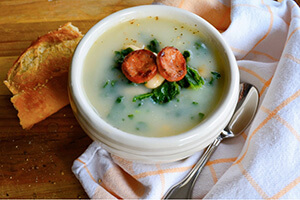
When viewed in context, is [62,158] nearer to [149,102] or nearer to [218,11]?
[149,102]

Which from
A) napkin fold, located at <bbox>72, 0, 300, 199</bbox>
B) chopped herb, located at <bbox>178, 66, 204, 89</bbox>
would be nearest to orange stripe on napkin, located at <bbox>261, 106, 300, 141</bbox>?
napkin fold, located at <bbox>72, 0, 300, 199</bbox>

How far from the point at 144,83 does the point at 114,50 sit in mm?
150

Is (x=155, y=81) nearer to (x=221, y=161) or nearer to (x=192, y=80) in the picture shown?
(x=192, y=80)

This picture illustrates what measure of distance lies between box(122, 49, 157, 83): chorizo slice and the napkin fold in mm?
265

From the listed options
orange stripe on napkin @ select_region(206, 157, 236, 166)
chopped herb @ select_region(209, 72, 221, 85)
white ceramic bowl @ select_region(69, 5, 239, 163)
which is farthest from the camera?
orange stripe on napkin @ select_region(206, 157, 236, 166)

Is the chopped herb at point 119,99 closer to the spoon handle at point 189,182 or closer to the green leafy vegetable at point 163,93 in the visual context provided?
the green leafy vegetable at point 163,93

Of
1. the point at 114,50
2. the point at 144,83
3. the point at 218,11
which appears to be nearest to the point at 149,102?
the point at 144,83

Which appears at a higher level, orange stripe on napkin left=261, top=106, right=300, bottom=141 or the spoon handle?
orange stripe on napkin left=261, top=106, right=300, bottom=141

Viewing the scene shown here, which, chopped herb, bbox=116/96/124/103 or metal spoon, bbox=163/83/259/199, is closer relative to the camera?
chopped herb, bbox=116/96/124/103

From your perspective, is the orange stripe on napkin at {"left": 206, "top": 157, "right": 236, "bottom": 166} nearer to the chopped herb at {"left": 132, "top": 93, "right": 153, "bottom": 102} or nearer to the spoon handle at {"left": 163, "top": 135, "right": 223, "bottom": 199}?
the spoon handle at {"left": 163, "top": 135, "right": 223, "bottom": 199}

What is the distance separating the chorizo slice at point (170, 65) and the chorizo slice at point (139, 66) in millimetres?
21

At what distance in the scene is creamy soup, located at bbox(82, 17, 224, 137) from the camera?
0.86m

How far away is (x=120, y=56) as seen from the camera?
37.6 inches

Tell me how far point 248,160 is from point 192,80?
0.27 metres
